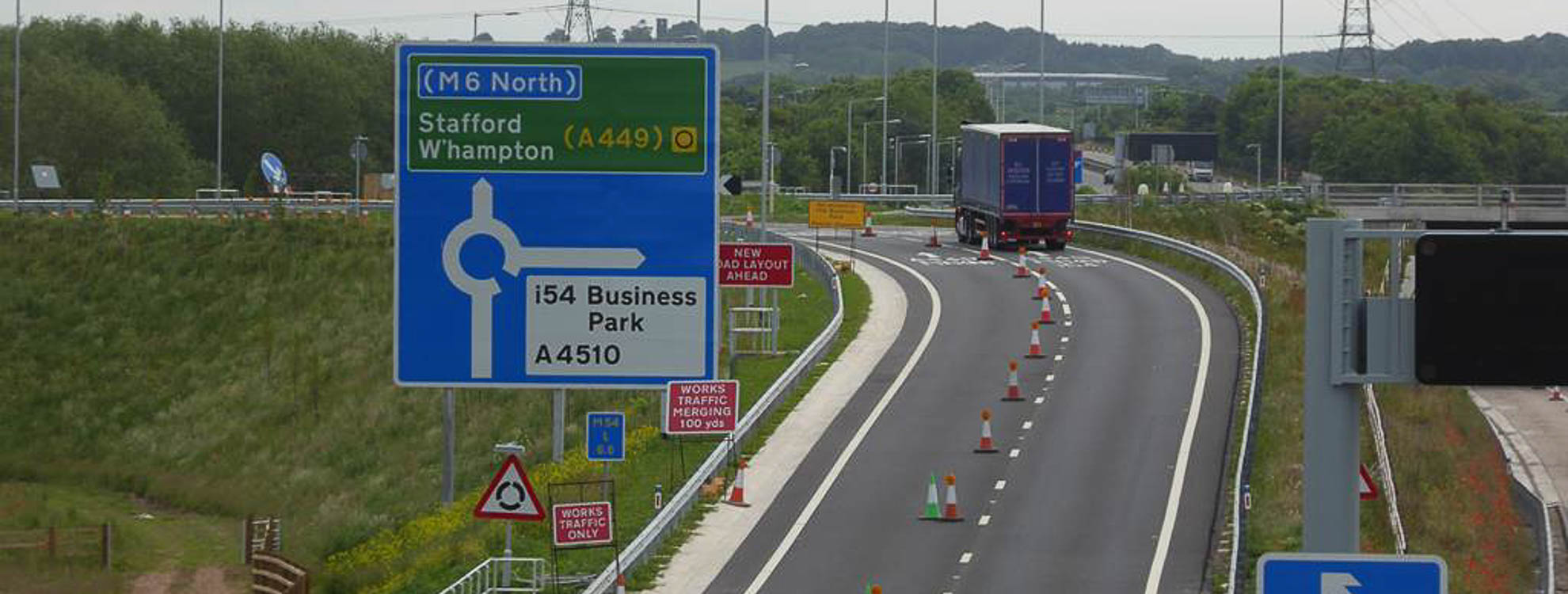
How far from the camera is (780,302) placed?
58750mm

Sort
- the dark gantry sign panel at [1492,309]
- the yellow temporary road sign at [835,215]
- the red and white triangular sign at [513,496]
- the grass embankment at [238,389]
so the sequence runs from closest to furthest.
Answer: the dark gantry sign panel at [1492,309] < the red and white triangular sign at [513,496] < the grass embankment at [238,389] < the yellow temporary road sign at [835,215]

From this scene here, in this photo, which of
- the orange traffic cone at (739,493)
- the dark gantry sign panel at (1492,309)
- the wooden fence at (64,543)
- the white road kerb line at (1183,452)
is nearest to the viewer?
the dark gantry sign panel at (1492,309)

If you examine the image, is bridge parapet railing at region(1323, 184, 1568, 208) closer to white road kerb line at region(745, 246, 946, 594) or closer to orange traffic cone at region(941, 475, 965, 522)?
white road kerb line at region(745, 246, 946, 594)

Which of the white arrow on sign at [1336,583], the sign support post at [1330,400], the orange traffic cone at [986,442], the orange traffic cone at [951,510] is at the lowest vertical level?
the orange traffic cone at [951,510]

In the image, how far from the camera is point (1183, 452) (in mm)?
37906

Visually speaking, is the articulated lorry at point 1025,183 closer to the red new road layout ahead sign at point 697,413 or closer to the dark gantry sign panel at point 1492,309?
the red new road layout ahead sign at point 697,413

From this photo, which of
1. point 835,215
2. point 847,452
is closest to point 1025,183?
point 835,215

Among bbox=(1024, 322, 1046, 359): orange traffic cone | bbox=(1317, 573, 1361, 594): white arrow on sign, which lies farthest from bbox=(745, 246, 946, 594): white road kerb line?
bbox=(1317, 573, 1361, 594): white arrow on sign

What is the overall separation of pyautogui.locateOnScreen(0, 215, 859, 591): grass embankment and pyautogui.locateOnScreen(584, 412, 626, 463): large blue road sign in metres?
5.88

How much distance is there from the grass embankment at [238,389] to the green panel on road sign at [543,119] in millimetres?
17281

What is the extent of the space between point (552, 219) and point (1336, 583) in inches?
323

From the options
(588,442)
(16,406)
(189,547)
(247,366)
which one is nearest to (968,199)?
(247,366)

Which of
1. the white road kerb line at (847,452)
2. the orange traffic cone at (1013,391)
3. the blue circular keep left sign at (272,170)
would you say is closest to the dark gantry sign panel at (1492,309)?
the white road kerb line at (847,452)

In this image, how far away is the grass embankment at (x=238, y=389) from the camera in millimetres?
44281
